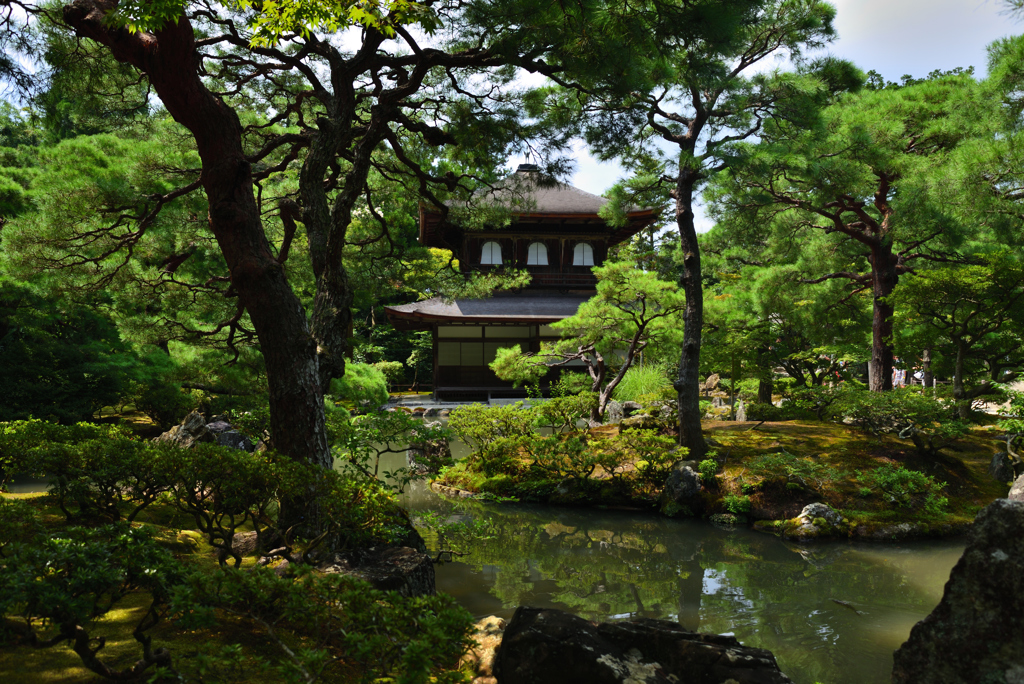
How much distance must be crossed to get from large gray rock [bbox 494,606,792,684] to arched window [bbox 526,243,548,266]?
14838mm

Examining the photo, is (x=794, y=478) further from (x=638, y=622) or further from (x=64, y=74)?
(x=64, y=74)

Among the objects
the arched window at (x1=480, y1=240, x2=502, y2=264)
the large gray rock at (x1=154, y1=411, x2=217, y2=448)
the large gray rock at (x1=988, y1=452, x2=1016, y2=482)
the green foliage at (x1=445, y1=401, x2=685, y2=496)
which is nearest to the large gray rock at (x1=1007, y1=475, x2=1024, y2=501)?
the large gray rock at (x1=988, y1=452, x2=1016, y2=482)

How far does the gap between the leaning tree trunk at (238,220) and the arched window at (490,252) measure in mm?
13516

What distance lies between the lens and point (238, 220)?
11.3 ft

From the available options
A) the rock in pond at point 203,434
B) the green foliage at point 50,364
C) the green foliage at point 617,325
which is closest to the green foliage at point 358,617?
the rock in pond at point 203,434

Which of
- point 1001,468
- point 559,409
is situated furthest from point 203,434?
point 1001,468

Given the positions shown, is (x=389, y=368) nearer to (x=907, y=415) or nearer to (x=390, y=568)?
(x=907, y=415)

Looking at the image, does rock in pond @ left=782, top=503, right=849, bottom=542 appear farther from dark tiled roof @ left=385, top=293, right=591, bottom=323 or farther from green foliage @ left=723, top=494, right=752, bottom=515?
dark tiled roof @ left=385, top=293, right=591, bottom=323

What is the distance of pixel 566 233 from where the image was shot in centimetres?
1694

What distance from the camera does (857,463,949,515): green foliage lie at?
238 inches

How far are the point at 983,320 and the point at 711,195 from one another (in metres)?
4.07

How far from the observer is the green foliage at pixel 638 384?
10.4m

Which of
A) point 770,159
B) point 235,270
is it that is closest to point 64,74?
point 235,270

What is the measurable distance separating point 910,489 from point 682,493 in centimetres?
234
